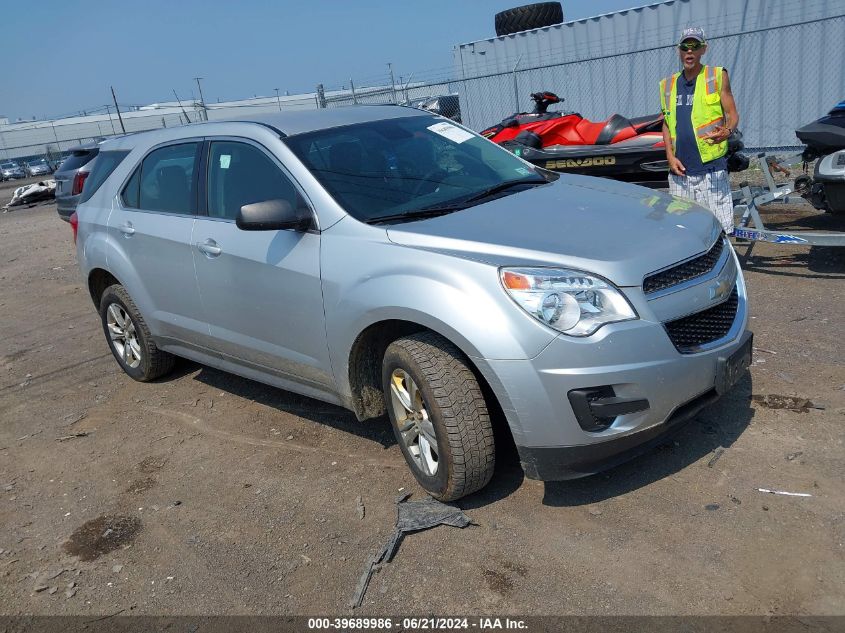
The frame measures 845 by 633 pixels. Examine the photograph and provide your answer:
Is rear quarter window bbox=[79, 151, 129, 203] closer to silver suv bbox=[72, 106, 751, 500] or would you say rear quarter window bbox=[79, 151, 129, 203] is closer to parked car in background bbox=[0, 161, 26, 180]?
silver suv bbox=[72, 106, 751, 500]

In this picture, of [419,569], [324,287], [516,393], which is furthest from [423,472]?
[324,287]

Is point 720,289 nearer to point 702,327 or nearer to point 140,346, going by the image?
point 702,327

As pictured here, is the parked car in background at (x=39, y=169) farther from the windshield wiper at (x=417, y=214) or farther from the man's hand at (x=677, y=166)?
the windshield wiper at (x=417, y=214)

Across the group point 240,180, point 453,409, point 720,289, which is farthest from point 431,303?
point 240,180

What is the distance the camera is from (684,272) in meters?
3.25

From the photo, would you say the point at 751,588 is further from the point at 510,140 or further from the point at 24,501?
the point at 510,140

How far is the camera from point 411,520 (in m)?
3.44

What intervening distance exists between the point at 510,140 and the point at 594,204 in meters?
5.18

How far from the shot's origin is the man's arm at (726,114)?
18.2ft

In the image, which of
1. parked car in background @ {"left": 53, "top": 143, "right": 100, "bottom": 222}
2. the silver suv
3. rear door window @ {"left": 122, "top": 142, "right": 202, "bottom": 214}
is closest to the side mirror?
the silver suv

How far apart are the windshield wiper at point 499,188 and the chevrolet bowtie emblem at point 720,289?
122 cm

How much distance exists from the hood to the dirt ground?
3.45 ft

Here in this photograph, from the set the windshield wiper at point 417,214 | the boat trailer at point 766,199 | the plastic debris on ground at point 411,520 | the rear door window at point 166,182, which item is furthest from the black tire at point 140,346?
the boat trailer at point 766,199

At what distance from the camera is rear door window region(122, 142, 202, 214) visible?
15.2 feet
